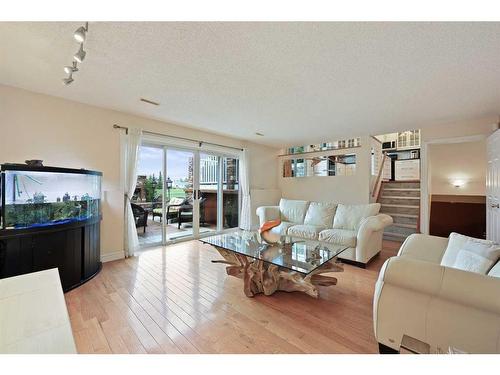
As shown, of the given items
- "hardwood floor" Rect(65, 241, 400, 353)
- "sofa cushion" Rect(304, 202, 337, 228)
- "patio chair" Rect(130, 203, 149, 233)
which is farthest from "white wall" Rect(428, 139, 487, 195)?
"patio chair" Rect(130, 203, 149, 233)

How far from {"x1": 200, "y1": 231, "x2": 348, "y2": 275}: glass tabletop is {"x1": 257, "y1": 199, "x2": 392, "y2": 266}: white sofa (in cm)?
71

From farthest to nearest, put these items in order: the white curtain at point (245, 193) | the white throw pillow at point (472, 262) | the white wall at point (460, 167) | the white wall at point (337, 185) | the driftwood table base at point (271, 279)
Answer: the white curtain at point (245, 193) → the white wall at point (460, 167) → the white wall at point (337, 185) → the driftwood table base at point (271, 279) → the white throw pillow at point (472, 262)

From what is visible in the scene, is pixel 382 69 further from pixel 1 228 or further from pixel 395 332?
pixel 1 228

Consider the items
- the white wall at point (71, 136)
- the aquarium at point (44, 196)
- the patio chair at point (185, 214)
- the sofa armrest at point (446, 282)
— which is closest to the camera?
the sofa armrest at point (446, 282)

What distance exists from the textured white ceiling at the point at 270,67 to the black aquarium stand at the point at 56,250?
1.11 metres

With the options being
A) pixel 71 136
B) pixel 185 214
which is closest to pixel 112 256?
pixel 185 214

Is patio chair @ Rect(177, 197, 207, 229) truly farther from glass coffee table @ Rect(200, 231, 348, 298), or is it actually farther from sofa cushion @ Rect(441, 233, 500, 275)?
sofa cushion @ Rect(441, 233, 500, 275)

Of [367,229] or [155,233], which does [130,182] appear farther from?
[367,229]

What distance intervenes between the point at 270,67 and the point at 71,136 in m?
2.83

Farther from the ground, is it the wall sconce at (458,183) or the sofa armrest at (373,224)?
the wall sconce at (458,183)

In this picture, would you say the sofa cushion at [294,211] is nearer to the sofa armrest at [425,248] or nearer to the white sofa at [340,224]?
the white sofa at [340,224]

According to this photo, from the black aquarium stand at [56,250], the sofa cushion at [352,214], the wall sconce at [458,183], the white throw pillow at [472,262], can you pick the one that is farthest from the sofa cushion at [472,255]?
the wall sconce at [458,183]

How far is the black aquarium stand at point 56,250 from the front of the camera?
1.95 metres
